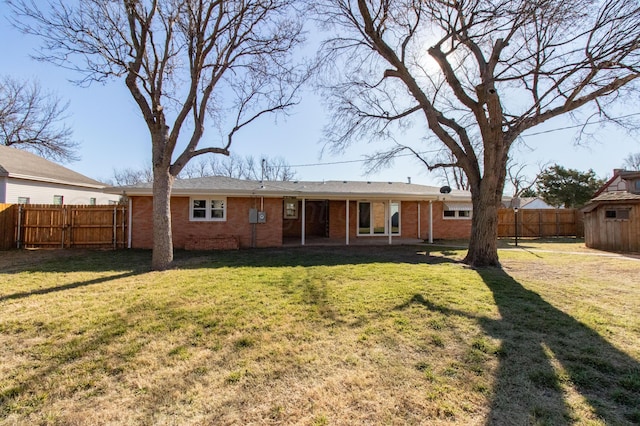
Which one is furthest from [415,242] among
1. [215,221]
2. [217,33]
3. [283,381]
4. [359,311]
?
[283,381]

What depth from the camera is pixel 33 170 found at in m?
15.8

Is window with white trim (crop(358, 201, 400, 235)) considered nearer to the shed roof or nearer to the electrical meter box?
the electrical meter box

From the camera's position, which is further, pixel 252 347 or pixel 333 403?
pixel 252 347

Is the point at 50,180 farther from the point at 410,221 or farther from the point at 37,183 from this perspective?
the point at 410,221

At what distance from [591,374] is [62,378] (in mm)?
5227

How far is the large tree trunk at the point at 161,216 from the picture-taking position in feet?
26.7

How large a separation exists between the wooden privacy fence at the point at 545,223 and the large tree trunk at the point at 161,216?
18.5 m

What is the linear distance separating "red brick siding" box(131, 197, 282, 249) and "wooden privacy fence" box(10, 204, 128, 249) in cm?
66

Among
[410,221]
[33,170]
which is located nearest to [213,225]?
[410,221]

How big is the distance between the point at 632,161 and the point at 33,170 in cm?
6216

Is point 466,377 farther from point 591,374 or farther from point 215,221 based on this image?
point 215,221

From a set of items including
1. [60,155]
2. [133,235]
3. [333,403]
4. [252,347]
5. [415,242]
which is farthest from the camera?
[60,155]

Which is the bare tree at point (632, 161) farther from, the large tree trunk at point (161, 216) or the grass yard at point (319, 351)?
the large tree trunk at point (161, 216)

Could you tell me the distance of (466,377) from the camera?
2.94 metres
